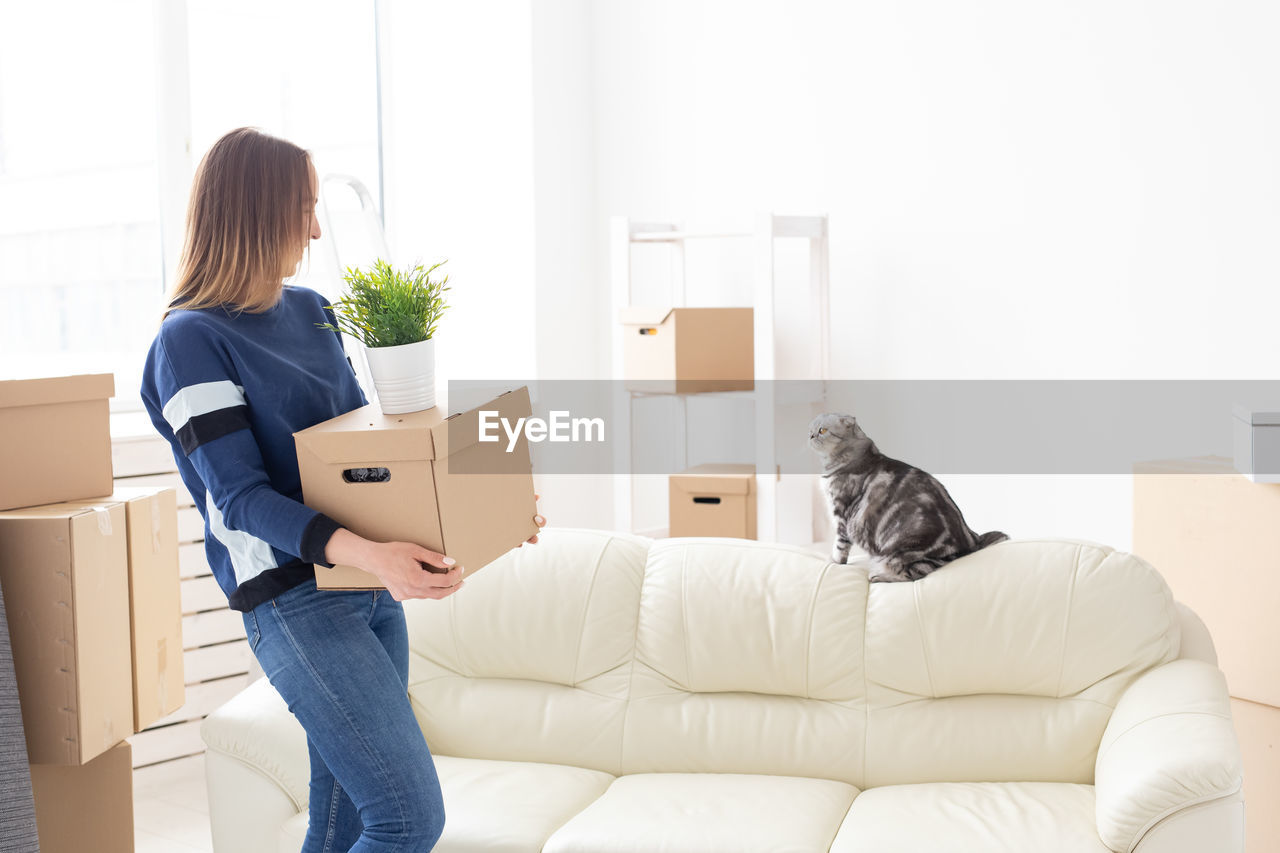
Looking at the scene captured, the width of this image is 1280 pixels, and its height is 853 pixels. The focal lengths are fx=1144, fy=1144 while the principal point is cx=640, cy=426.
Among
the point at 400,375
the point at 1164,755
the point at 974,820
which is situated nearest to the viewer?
the point at 400,375

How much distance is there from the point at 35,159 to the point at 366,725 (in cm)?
262

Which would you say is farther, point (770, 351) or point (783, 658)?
point (770, 351)

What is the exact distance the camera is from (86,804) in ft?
5.68

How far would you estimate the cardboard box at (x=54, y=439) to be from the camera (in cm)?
162

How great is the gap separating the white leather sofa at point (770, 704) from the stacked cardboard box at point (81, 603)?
0.47m

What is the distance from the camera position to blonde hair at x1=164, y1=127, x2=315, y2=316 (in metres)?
1.53

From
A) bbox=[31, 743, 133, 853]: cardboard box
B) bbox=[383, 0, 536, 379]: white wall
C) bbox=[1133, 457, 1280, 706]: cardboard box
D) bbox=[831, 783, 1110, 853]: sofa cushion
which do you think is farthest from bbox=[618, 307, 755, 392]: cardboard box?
bbox=[31, 743, 133, 853]: cardboard box

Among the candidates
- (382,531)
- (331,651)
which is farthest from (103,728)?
(382,531)

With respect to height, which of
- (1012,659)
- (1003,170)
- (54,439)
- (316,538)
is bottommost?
(1012,659)

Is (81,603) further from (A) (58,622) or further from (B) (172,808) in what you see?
(B) (172,808)

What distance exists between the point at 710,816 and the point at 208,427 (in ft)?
3.77

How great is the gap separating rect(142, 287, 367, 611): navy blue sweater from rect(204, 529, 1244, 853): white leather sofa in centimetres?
77

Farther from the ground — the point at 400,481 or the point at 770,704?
the point at 400,481

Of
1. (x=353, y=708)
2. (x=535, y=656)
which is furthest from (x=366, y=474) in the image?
(x=535, y=656)
